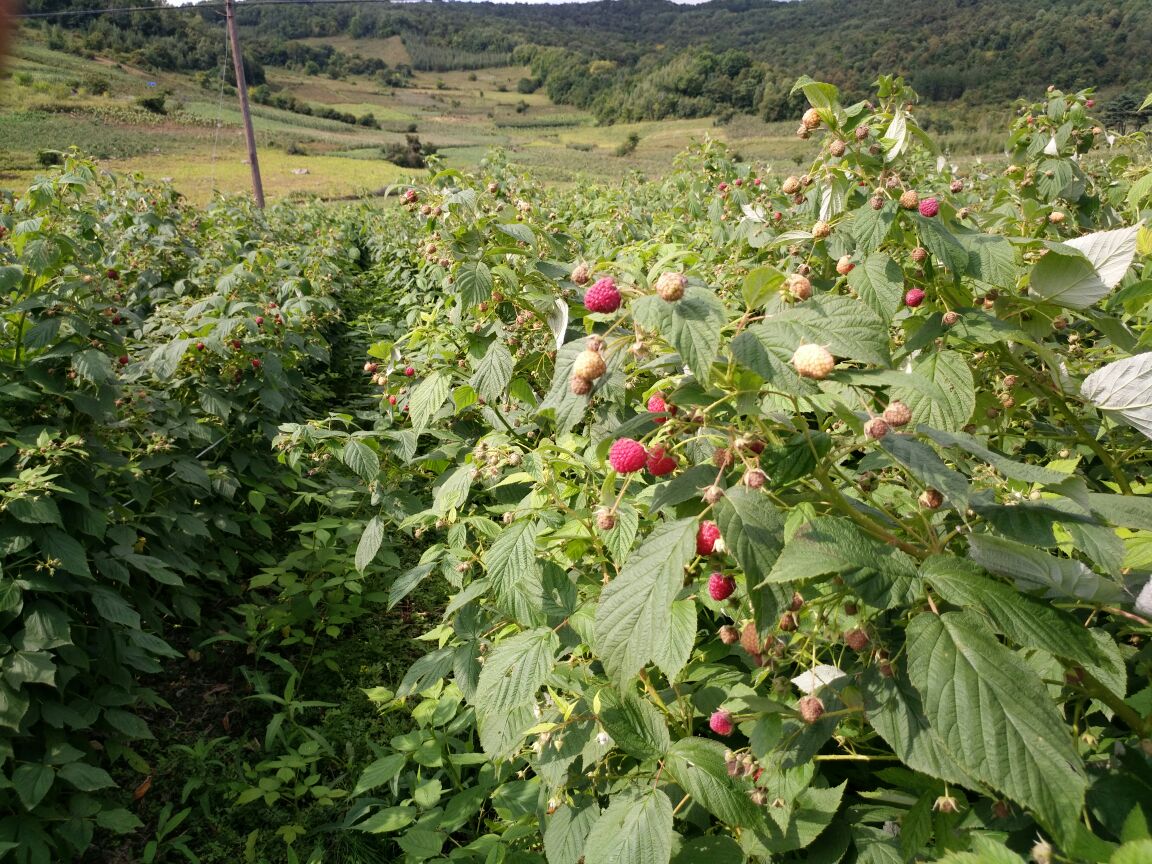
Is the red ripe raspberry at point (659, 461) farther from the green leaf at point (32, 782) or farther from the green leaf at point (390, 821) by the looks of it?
the green leaf at point (32, 782)

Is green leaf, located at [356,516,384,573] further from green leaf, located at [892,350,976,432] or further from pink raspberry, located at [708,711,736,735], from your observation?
green leaf, located at [892,350,976,432]

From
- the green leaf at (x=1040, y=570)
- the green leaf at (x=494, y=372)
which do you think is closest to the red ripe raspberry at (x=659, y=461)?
the green leaf at (x=1040, y=570)

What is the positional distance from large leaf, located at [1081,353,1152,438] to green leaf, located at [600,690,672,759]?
3.01 feet

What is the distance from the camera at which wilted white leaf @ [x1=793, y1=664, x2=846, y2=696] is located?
1.09m

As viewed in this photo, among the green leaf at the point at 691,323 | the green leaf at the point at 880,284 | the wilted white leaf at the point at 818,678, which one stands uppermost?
the green leaf at the point at 691,323

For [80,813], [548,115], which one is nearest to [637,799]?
[80,813]

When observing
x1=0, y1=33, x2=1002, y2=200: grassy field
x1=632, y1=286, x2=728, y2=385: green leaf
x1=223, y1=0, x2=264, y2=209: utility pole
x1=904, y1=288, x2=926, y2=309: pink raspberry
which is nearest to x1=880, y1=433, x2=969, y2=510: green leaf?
x1=632, y1=286, x2=728, y2=385: green leaf

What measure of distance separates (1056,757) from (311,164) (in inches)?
1620

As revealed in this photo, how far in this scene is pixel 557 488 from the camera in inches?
66.4

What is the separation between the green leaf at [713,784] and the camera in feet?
3.79

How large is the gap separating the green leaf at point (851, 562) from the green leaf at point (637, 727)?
21.7 inches

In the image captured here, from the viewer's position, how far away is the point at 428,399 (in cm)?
226

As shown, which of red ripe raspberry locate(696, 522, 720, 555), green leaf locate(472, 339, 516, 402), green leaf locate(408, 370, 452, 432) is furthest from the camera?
green leaf locate(408, 370, 452, 432)

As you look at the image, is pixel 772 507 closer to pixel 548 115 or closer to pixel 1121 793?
pixel 1121 793
